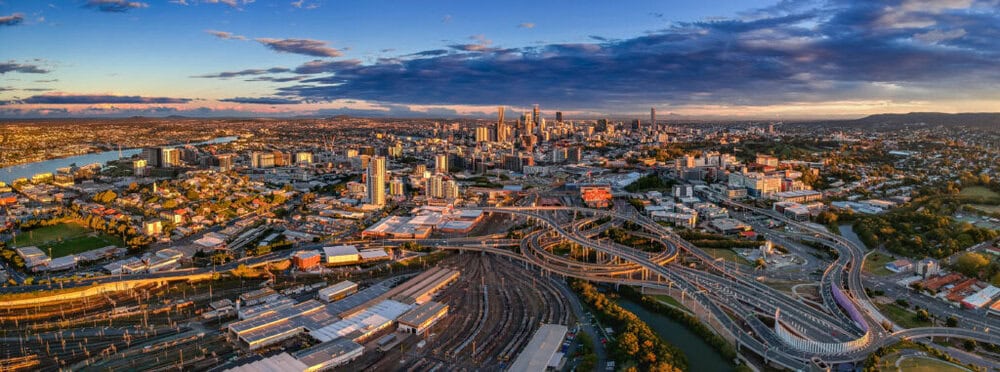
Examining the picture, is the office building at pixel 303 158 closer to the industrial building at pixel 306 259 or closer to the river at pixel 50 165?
the river at pixel 50 165

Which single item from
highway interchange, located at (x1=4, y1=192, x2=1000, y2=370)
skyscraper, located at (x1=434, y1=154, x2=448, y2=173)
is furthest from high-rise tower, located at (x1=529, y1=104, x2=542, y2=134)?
highway interchange, located at (x1=4, y1=192, x2=1000, y2=370)

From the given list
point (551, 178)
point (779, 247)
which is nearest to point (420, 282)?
point (779, 247)

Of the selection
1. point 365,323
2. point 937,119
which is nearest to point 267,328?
point 365,323

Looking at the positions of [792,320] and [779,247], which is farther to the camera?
[779,247]

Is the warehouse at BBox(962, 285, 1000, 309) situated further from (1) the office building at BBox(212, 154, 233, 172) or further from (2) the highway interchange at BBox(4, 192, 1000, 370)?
(1) the office building at BBox(212, 154, 233, 172)

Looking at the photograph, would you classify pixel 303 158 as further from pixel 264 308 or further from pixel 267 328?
pixel 267 328

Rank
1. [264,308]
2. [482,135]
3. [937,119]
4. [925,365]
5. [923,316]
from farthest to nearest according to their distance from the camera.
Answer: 1. [937,119]
2. [482,135]
3. [264,308]
4. [923,316]
5. [925,365]

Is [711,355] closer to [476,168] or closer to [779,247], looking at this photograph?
[779,247]
